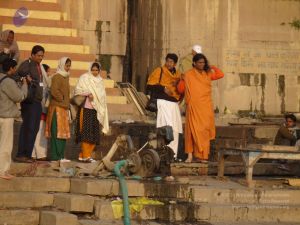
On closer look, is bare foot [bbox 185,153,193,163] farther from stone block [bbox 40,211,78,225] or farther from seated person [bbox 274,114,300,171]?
stone block [bbox 40,211,78,225]

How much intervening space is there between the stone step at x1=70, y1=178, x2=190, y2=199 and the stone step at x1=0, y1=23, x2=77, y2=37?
23.5 feet

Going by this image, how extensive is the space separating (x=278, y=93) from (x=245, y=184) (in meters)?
8.43

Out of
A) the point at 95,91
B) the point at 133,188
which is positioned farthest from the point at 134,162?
the point at 95,91

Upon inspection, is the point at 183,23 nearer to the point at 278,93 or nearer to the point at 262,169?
the point at 278,93

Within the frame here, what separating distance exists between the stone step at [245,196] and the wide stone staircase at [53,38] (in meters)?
5.36

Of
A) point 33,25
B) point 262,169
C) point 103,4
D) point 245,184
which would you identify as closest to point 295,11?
point 103,4

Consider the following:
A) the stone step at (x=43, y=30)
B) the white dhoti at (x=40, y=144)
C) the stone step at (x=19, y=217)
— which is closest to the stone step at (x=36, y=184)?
the stone step at (x=19, y=217)

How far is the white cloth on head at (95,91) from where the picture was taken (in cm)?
1252

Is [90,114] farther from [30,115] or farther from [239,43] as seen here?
[239,43]

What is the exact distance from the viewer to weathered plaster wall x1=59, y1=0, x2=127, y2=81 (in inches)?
741

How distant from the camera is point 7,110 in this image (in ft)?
34.4

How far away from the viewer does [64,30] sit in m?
17.3

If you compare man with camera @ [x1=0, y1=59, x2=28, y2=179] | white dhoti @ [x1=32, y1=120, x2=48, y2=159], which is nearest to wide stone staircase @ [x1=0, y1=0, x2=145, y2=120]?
white dhoti @ [x1=32, y1=120, x2=48, y2=159]

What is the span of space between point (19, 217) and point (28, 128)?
2.16 meters
